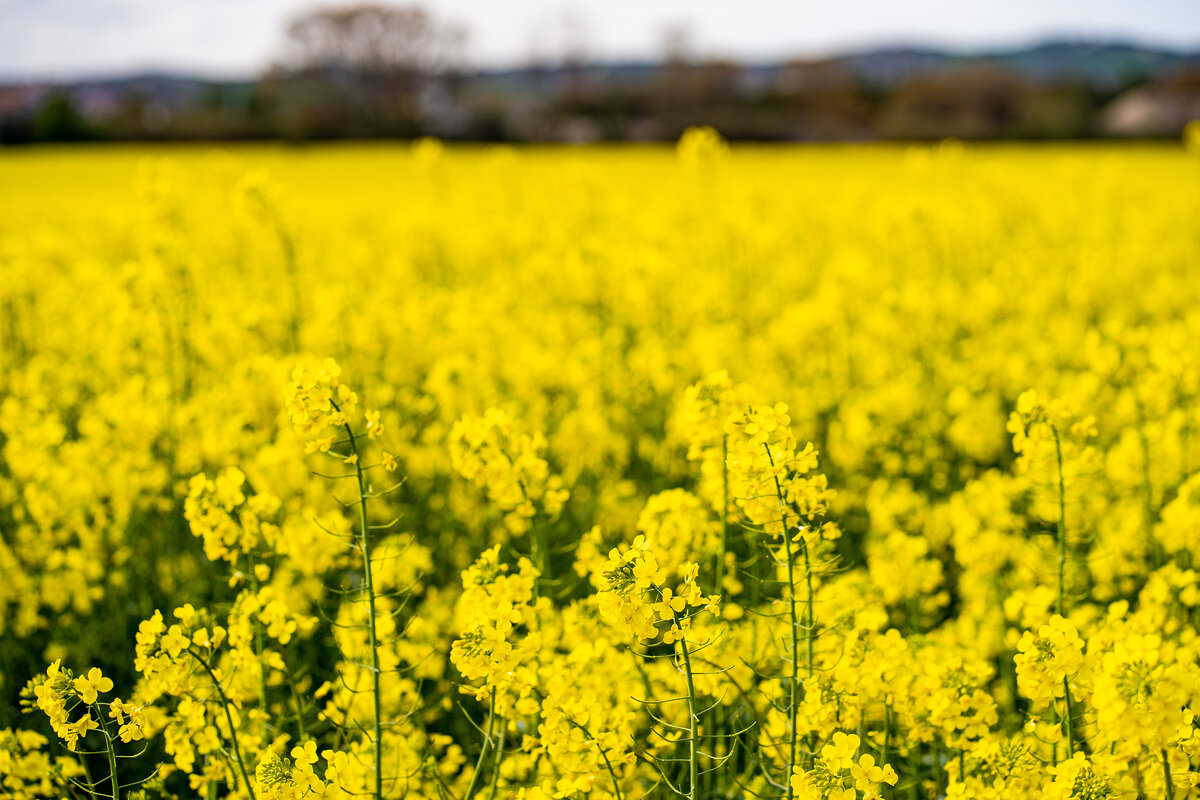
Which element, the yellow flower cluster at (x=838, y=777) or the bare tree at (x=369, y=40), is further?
the bare tree at (x=369, y=40)

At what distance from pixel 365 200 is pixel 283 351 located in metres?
11.5

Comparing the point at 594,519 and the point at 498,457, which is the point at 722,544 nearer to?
the point at 498,457

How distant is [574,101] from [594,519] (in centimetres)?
4348

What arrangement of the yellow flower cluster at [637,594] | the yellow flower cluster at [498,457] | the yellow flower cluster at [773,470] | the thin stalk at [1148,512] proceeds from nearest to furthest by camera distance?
the yellow flower cluster at [637,594], the yellow flower cluster at [773,470], the yellow flower cluster at [498,457], the thin stalk at [1148,512]

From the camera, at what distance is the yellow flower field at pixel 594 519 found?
2.21 metres

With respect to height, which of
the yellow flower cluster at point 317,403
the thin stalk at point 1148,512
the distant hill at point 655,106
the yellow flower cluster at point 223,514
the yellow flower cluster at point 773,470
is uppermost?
the distant hill at point 655,106

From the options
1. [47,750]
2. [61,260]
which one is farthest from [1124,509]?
[61,260]

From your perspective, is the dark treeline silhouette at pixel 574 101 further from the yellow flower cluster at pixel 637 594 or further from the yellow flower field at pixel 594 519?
the yellow flower cluster at pixel 637 594

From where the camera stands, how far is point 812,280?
8.70 metres

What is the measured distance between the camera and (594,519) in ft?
14.0

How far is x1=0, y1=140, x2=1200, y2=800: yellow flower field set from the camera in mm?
2213

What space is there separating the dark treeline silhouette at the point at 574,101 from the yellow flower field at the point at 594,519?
Answer: 27.5 metres

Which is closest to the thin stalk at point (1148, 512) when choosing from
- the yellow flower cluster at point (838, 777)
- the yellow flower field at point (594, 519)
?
the yellow flower field at point (594, 519)

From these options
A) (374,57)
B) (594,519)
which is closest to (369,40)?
(374,57)
